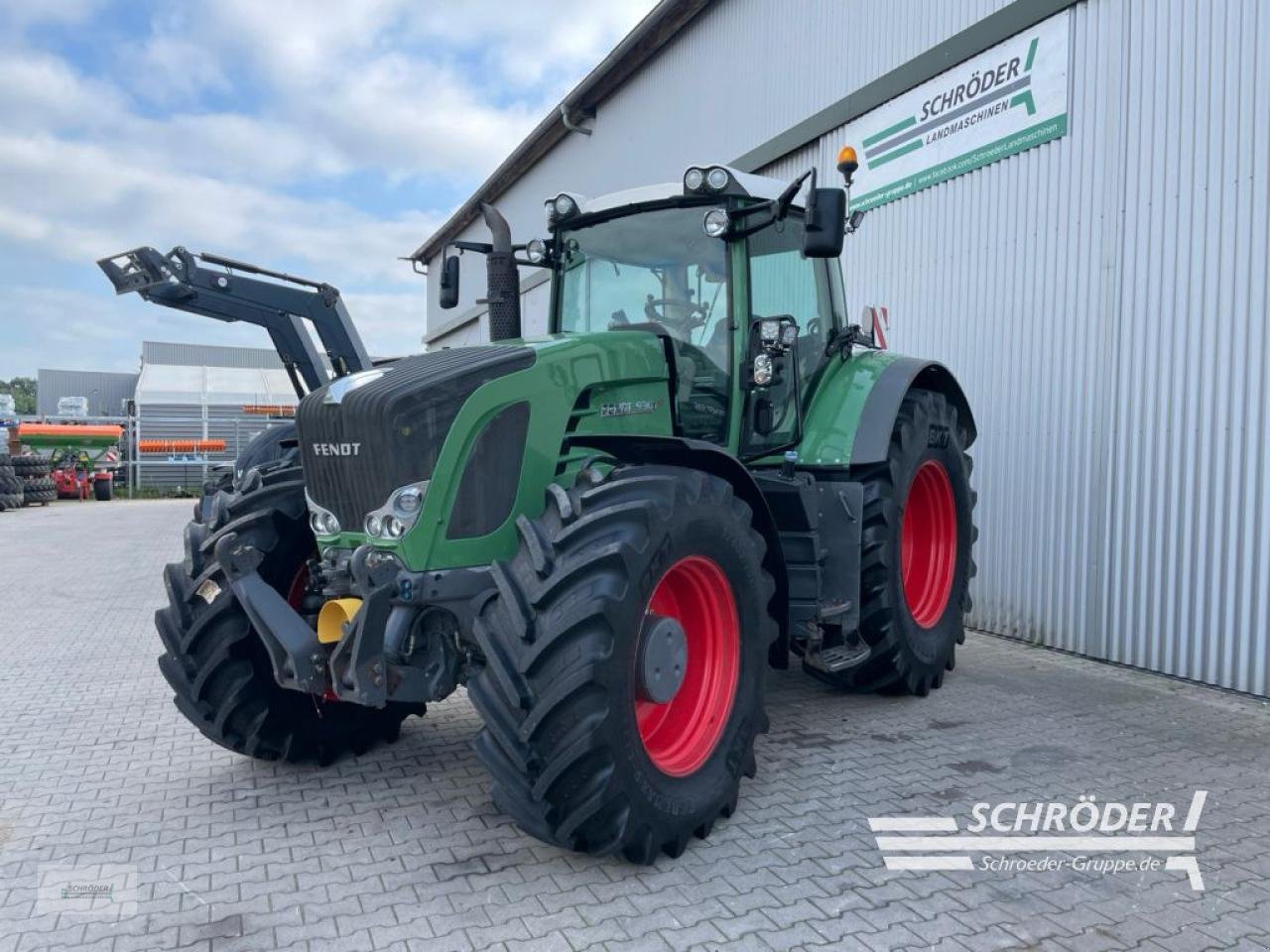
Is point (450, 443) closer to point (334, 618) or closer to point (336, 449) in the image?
point (336, 449)

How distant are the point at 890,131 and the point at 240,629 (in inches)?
245

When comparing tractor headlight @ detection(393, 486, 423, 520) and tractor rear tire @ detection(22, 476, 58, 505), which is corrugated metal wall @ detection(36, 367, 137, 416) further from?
tractor headlight @ detection(393, 486, 423, 520)

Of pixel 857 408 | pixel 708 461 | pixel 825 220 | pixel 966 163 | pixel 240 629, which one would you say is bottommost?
pixel 240 629

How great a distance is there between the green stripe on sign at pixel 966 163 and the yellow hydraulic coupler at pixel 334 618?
466 cm

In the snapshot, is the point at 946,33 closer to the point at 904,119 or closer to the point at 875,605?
the point at 904,119

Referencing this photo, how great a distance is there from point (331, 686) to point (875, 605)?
265 cm

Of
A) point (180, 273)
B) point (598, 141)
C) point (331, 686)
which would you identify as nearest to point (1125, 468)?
point (331, 686)

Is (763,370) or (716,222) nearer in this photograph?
(716,222)

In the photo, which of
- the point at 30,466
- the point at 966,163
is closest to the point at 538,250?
the point at 966,163

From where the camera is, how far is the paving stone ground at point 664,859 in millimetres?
2750

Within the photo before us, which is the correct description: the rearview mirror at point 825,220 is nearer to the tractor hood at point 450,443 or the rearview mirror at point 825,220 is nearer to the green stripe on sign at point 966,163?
the tractor hood at point 450,443

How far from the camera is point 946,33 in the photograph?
6.88 meters

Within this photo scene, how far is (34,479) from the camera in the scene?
2052cm

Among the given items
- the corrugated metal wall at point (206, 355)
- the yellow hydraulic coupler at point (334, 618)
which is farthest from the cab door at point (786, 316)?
the corrugated metal wall at point (206, 355)
